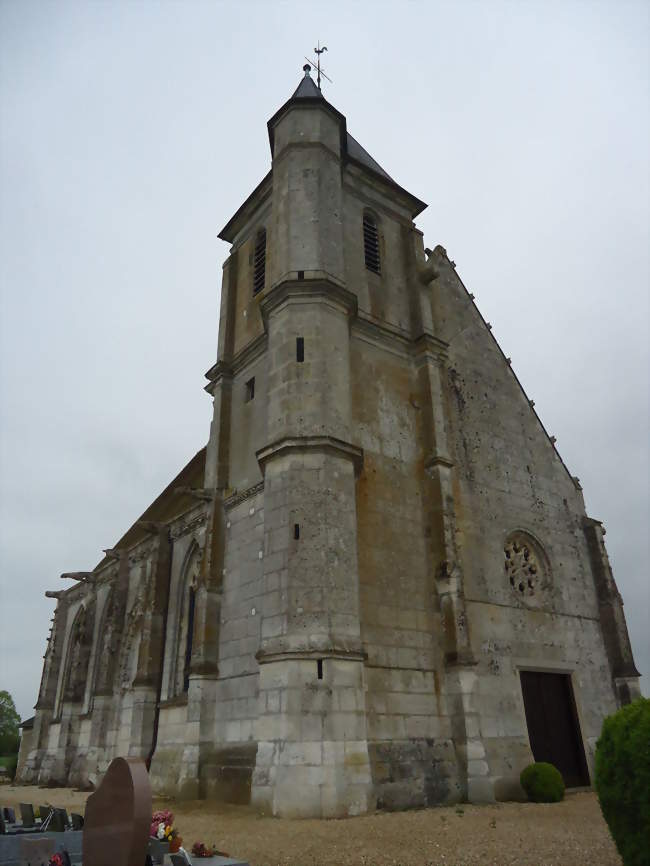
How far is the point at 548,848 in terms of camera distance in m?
7.16

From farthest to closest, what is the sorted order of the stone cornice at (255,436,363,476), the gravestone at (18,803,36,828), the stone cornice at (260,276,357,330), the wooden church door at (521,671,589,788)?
the wooden church door at (521,671,589,788)
the stone cornice at (260,276,357,330)
the stone cornice at (255,436,363,476)
the gravestone at (18,803,36,828)

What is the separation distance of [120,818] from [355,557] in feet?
21.5

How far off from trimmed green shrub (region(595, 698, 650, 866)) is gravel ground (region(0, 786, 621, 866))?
7.03 ft

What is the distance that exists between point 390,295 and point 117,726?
14.9 m

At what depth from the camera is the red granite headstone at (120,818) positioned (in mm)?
5004

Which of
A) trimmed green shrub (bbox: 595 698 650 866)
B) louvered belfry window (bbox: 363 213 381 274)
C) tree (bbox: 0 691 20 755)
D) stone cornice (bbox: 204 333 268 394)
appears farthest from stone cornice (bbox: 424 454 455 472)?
tree (bbox: 0 691 20 755)

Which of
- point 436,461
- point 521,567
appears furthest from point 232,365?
point 521,567

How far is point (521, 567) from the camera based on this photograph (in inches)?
592

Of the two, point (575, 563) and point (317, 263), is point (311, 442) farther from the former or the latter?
point (575, 563)

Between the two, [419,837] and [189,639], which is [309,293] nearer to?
[189,639]

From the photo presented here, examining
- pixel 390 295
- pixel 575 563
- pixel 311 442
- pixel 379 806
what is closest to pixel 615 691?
pixel 575 563

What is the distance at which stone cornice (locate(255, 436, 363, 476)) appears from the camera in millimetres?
11539

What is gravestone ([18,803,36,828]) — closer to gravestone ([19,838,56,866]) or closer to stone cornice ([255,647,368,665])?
gravestone ([19,838,56,866])

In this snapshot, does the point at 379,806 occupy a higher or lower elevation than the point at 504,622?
lower
